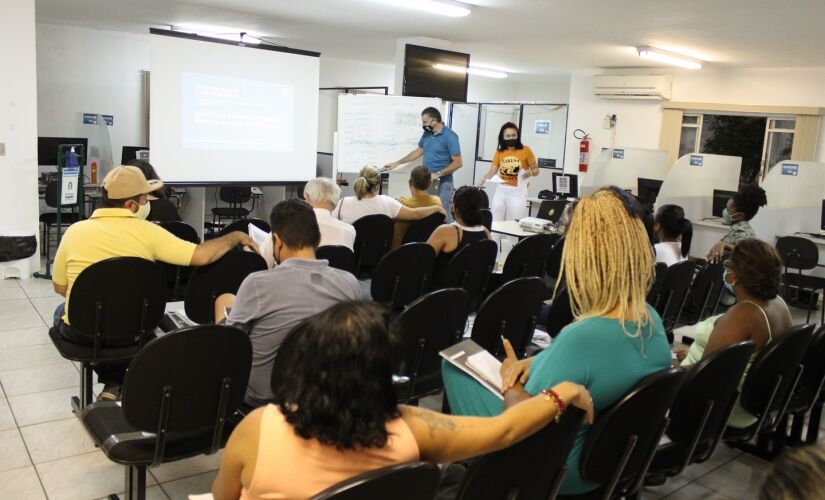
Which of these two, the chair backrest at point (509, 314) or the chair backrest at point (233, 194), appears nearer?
the chair backrest at point (509, 314)

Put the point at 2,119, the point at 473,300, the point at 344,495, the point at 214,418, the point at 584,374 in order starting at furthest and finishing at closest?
the point at 2,119, the point at 473,300, the point at 214,418, the point at 584,374, the point at 344,495

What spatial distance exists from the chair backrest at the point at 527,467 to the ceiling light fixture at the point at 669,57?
784cm

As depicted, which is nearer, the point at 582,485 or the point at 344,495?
the point at 344,495

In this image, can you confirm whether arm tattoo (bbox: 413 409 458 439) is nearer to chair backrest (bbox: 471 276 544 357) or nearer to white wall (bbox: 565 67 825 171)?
chair backrest (bbox: 471 276 544 357)

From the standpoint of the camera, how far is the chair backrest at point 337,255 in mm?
→ 3828

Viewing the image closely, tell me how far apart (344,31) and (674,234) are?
5.69 metres

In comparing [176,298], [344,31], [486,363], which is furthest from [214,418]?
[344,31]

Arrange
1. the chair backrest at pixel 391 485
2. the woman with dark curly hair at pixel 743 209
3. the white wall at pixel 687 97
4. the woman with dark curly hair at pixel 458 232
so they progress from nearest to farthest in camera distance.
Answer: the chair backrest at pixel 391 485
the woman with dark curly hair at pixel 458 232
the woman with dark curly hair at pixel 743 209
the white wall at pixel 687 97

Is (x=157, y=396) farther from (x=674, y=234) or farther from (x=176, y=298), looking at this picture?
(x=674, y=234)

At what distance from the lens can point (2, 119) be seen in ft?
18.8

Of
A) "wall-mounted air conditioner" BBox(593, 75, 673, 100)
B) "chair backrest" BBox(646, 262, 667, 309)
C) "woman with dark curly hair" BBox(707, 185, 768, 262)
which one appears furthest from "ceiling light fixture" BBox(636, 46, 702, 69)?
"chair backrest" BBox(646, 262, 667, 309)

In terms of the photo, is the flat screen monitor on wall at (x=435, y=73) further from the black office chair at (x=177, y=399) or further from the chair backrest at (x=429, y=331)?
the black office chair at (x=177, y=399)

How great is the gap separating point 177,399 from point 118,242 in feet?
3.92

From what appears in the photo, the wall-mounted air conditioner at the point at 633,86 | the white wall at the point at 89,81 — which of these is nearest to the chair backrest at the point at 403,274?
the white wall at the point at 89,81
